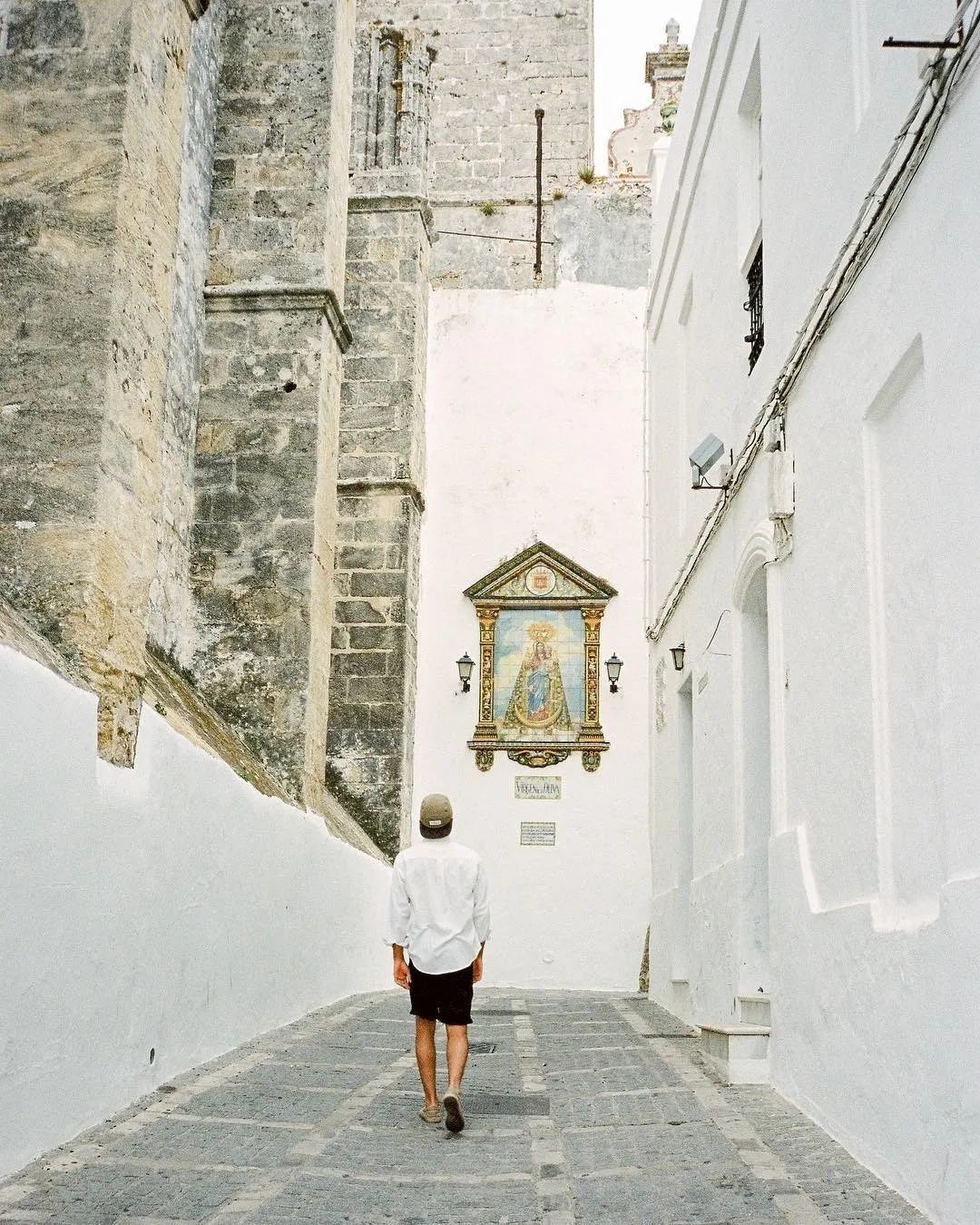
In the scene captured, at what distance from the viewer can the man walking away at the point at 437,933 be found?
5277mm

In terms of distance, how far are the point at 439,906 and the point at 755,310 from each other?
13.3 ft

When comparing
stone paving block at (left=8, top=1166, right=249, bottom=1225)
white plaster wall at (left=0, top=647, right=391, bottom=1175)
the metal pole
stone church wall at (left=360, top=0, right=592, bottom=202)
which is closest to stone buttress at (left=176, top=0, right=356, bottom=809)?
white plaster wall at (left=0, top=647, right=391, bottom=1175)

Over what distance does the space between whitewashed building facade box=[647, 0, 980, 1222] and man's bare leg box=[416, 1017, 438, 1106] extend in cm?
142

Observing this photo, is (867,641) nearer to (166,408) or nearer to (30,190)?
(30,190)

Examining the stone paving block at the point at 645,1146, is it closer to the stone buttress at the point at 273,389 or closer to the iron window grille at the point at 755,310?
the iron window grille at the point at 755,310

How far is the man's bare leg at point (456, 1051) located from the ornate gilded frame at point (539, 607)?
9.16 metres

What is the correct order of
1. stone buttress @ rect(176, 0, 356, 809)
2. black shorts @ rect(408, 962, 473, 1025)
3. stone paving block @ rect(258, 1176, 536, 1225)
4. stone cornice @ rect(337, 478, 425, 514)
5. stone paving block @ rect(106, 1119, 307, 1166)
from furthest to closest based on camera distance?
stone cornice @ rect(337, 478, 425, 514), stone buttress @ rect(176, 0, 356, 809), black shorts @ rect(408, 962, 473, 1025), stone paving block @ rect(106, 1119, 307, 1166), stone paving block @ rect(258, 1176, 536, 1225)

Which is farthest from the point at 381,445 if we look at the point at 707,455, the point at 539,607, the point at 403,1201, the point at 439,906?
the point at 403,1201

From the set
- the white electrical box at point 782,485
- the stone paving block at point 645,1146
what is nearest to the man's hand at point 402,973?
the stone paving block at point 645,1146

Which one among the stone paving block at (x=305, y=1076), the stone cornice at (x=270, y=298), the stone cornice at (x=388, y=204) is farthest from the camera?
the stone cornice at (x=388, y=204)

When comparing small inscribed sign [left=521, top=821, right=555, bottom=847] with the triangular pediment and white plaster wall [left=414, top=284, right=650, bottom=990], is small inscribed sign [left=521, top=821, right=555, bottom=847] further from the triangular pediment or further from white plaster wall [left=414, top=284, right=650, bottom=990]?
the triangular pediment

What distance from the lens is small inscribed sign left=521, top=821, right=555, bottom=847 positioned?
47.1 ft

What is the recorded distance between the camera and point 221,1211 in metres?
3.70

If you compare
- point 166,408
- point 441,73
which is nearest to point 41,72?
point 166,408
